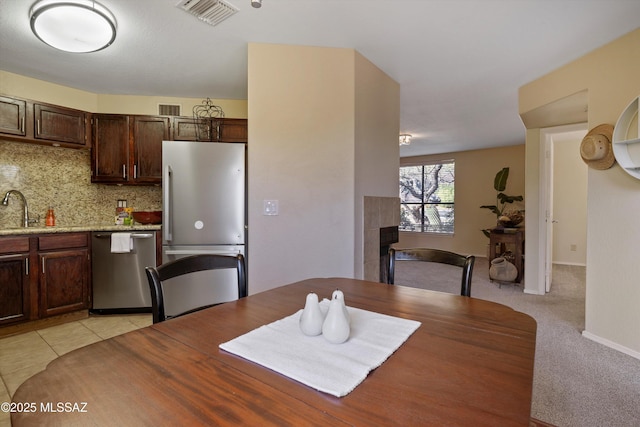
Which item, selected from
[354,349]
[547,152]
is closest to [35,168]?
[354,349]

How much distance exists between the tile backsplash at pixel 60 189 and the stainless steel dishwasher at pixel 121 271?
665 millimetres

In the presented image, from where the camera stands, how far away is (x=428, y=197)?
24.6ft

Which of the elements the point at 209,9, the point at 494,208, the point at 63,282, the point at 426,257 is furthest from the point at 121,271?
the point at 494,208

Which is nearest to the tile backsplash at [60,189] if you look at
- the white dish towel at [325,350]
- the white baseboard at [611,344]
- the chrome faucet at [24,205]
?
the chrome faucet at [24,205]

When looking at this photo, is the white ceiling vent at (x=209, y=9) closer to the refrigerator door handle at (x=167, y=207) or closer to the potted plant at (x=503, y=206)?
the refrigerator door handle at (x=167, y=207)

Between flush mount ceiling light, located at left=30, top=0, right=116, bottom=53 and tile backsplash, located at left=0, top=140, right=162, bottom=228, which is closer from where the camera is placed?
flush mount ceiling light, located at left=30, top=0, right=116, bottom=53

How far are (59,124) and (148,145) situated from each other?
0.80m

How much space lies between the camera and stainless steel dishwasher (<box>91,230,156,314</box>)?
10.3 ft

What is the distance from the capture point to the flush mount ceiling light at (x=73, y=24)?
188cm

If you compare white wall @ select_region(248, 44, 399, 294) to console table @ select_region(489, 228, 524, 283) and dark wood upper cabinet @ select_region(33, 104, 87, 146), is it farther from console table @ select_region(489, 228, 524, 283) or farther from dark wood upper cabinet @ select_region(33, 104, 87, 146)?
console table @ select_region(489, 228, 524, 283)

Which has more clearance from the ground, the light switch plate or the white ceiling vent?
the white ceiling vent

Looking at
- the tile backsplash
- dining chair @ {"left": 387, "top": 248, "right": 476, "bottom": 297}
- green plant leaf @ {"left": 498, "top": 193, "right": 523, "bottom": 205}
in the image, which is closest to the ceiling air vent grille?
the tile backsplash

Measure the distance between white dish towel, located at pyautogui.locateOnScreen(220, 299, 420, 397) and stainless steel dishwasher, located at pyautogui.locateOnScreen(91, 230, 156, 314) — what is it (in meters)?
2.73

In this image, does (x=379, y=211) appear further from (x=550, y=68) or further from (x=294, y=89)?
(x=550, y=68)
